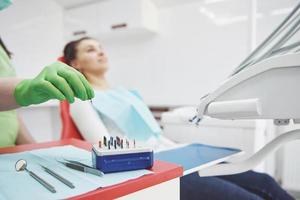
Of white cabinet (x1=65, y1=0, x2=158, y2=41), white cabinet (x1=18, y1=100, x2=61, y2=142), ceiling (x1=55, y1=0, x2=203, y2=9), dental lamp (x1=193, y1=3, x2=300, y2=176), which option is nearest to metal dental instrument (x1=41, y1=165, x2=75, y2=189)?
dental lamp (x1=193, y1=3, x2=300, y2=176)

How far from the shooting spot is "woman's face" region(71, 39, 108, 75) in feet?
4.57

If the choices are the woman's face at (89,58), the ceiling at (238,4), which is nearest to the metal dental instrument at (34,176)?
the woman's face at (89,58)

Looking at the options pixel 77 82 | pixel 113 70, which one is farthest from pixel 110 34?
pixel 77 82

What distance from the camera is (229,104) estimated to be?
56 centimetres

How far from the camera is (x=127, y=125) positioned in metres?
1.28

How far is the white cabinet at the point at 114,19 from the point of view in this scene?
2145 mm

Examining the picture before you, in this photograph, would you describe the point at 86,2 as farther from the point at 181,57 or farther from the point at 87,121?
the point at 87,121

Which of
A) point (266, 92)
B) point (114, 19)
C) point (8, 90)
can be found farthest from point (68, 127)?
point (114, 19)

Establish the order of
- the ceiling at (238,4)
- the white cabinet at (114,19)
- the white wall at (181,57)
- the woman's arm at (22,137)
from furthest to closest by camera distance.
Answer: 1. the white cabinet at (114,19)
2. the white wall at (181,57)
3. the ceiling at (238,4)
4. the woman's arm at (22,137)

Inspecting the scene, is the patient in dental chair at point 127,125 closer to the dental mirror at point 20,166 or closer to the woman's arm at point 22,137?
the woman's arm at point 22,137

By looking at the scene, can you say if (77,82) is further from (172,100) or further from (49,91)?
(172,100)

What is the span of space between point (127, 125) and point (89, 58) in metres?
0.42

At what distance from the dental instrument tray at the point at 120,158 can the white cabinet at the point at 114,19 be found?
173cm

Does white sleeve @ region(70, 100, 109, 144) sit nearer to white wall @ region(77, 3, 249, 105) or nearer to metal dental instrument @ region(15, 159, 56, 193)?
metal dental instrument @ region(15, 159, 56, 193)
